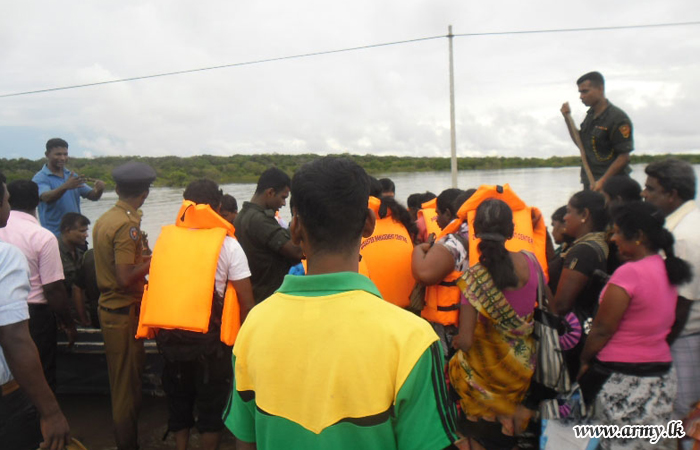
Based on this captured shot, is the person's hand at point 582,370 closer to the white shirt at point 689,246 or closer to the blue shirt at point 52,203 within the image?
the white shirt at point 689,246

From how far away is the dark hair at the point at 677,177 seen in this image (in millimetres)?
2824

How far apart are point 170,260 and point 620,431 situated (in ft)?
9.08

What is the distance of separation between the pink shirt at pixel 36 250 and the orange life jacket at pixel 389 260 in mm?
2148

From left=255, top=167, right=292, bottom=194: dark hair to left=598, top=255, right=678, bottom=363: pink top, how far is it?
7.85 ft

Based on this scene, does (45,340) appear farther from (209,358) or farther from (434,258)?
(434,258)

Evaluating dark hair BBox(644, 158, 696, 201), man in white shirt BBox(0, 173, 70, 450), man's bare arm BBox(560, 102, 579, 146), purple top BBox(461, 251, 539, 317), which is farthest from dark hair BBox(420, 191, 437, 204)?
man in white shirt BBox(0, 173, 70, 450)

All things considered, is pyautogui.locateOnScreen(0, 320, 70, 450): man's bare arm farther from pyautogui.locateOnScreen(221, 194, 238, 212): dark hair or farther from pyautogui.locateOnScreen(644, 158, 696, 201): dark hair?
pyautogui.locateOnScreen(644, 158, 696, 201): dark hair

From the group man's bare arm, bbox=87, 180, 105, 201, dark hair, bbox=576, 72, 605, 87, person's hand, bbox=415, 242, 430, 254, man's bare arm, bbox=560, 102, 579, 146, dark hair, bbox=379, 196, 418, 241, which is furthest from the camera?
man's bare arm, bbox=87, 180, 105, 201

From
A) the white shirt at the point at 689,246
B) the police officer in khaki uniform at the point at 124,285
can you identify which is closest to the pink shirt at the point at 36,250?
the police officer in khaki uniform at the point at 124,285

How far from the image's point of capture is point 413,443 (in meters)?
1.17

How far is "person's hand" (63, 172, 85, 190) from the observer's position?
189 inches

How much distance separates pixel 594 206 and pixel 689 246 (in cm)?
65

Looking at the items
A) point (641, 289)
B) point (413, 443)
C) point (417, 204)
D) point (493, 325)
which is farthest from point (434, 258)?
point (417, 204)

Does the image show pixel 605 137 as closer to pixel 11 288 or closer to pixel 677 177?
pixel 677 177
